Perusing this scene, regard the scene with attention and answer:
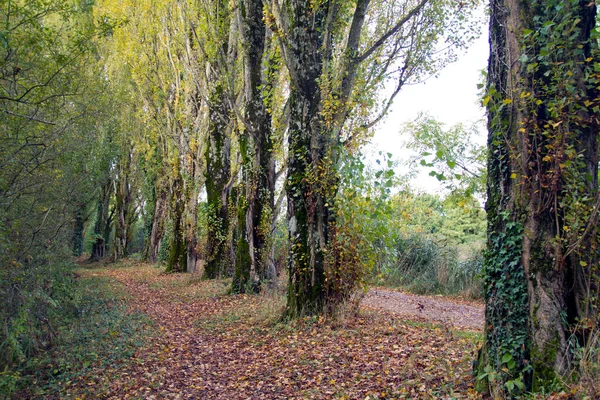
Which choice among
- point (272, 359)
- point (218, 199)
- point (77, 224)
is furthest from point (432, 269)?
point (77, 224)

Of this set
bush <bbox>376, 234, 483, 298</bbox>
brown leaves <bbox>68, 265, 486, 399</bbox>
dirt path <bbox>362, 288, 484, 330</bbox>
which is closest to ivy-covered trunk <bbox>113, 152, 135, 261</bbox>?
bush <bbox>376, 234, 483, 298</bbox>

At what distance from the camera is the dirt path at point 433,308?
31.2 feet

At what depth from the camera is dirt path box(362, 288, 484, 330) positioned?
374 inches

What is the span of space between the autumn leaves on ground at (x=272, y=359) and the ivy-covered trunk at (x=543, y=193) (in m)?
0.72

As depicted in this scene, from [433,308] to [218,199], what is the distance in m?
7.37

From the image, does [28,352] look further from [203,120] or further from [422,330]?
[203,120]

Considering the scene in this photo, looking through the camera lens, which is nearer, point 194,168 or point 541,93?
point 541,93

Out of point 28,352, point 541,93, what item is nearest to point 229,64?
point 28,352

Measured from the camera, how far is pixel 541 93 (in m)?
3.74

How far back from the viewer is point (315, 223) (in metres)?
7.54

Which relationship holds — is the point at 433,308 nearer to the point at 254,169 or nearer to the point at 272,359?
the point at 254,169

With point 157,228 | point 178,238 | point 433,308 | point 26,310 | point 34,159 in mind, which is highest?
point 34,159

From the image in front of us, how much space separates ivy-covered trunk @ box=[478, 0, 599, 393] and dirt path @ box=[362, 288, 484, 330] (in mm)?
5312

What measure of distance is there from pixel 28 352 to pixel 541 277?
6.41 m
